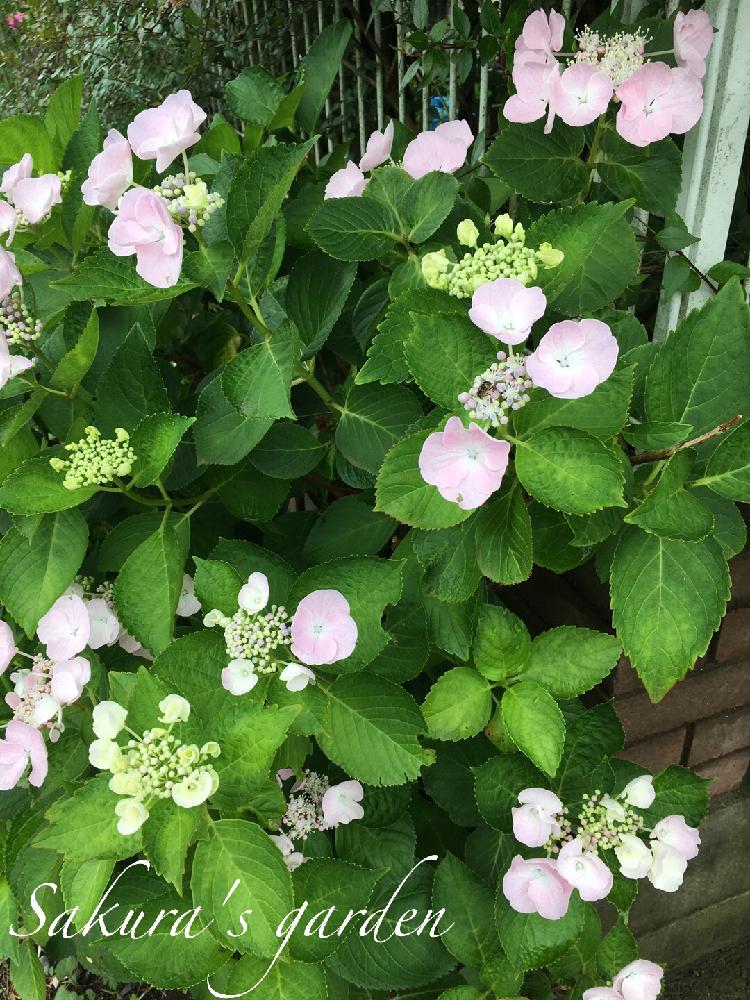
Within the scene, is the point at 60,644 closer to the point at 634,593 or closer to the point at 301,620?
the point at 301,620

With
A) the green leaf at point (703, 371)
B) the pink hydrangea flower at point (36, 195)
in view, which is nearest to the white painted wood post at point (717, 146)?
the green leaf at point (703, 371)

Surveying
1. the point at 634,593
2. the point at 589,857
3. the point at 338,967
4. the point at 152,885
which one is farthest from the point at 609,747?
the point at 152,885

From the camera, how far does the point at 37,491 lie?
0.82 m

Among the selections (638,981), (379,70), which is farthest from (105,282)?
(379,70)

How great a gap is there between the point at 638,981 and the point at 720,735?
0.50 m

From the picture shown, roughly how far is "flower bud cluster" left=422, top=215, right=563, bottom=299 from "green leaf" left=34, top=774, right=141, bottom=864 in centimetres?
55

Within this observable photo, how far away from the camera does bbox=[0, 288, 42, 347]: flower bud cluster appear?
33.1 inches

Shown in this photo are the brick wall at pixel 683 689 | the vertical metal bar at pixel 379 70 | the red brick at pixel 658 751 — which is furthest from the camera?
the vertical metal bar at pixel 379 70

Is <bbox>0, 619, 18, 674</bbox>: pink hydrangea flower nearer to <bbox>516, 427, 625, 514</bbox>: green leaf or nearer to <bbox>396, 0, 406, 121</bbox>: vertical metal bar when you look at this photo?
<bbox>516, 427, 625, 514</bbox>: green leaf

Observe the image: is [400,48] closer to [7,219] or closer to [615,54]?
[615,54]

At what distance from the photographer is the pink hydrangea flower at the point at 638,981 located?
3.15 ft

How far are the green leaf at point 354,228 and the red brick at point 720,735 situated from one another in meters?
0.93

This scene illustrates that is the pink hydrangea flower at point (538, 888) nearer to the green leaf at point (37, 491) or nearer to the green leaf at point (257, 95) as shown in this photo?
the green leaf at point (37, 491)

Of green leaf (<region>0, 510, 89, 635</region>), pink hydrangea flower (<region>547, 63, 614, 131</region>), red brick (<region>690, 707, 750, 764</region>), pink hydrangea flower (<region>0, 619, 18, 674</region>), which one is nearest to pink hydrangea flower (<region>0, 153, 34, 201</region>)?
green leaf (<region>0, 510, 89, 635</region>)
